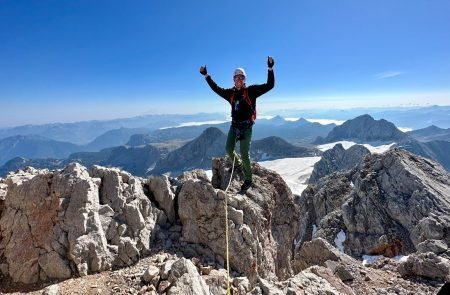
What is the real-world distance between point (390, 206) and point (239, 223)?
56312 mm

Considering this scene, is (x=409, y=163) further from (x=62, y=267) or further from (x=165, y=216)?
(x=62, y=267)

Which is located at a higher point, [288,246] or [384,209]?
[288,246]

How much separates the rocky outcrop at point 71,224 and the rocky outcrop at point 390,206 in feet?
149

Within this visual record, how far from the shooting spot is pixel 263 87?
13.9 meters

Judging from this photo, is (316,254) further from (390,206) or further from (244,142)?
(390,206)

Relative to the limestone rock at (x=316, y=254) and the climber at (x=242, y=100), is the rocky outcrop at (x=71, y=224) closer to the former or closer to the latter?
the climber at (x=242, y=100)

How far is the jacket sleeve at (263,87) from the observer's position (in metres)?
13.7

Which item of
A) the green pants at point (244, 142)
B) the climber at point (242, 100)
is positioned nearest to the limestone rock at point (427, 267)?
the green pants at point (244, 142)

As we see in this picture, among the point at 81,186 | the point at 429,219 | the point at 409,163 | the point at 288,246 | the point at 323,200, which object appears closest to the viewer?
the point at 81,186

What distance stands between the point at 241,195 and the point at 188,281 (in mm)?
8076

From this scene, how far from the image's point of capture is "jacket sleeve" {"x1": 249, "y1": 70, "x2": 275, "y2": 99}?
1371 cm

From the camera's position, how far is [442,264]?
44.7ft

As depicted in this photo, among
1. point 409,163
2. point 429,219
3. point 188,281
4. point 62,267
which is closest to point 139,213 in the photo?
point 62,267

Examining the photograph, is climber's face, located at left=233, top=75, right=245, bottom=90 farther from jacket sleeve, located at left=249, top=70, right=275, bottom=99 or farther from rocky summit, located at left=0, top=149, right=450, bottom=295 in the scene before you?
rocky summit, located at left=0, top=149, right=450, bottom=295
